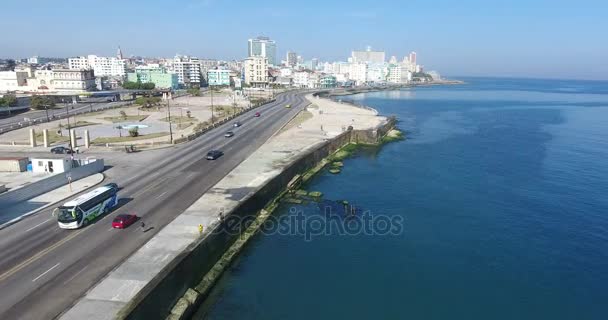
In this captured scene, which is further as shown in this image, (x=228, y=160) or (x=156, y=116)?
(x=156, y=116)

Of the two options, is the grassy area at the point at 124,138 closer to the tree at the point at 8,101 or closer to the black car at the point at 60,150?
the black car at the point at 60,150

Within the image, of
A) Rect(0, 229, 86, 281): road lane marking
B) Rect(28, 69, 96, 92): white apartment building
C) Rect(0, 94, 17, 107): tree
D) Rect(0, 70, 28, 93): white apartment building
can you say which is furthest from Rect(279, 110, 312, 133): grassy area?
Rect(0, 70, 28, 93): white apartment building

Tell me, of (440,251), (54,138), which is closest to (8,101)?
(54,138)

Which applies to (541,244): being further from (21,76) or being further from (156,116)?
(21,76)

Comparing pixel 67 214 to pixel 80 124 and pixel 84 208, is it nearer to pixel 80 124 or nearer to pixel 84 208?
pixel 84 208

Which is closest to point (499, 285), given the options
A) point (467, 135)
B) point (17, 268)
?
point (17, 268)

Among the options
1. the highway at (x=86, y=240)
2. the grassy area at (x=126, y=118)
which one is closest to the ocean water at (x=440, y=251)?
the highway at (x=86, y=240)

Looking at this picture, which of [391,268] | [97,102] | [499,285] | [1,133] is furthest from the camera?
[97,102]

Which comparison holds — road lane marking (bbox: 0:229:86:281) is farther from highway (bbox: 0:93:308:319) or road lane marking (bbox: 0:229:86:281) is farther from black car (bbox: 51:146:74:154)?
black car (bbox: 51:146:74:154)
